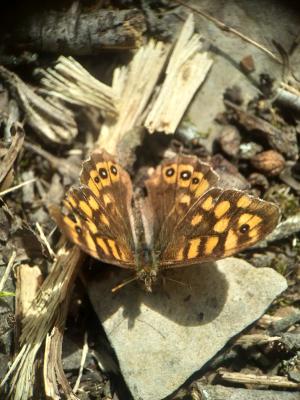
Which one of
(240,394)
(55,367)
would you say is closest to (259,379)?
(240,394)

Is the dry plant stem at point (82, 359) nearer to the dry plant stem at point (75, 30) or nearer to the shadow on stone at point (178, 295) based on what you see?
the shadow on stone at point (178, 295)

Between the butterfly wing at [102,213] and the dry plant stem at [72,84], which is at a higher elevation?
the dry plant stem at [72,84]

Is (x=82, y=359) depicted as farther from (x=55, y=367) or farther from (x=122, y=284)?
(x=122, y=284)

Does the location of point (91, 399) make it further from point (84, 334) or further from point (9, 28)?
point (9, 28)

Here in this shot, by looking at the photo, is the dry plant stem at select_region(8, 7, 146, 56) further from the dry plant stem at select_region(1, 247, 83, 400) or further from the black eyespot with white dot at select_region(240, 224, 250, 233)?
the black eyespot with white dot at select_region(240, 224, 250, 233)

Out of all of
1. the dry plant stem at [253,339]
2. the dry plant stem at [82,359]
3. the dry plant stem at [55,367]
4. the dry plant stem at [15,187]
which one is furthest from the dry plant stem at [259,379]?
the dry plant stem at [15,187]

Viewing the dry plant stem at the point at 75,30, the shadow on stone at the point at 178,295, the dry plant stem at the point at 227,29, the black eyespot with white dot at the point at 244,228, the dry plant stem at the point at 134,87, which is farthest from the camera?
the dry plant stem at the point at 227,29
